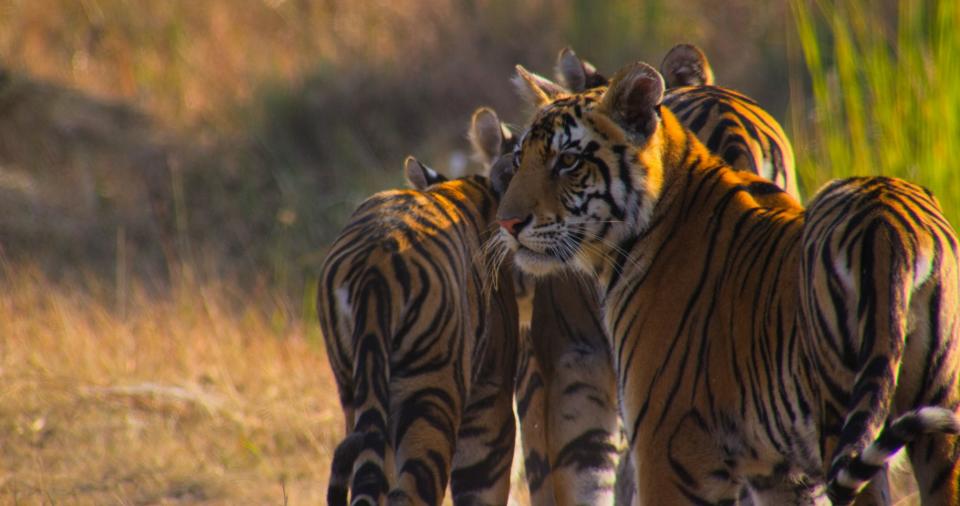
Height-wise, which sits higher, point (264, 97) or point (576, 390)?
point (264, 97)

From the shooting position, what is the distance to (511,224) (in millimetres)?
3938

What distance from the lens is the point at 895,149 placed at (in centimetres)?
596

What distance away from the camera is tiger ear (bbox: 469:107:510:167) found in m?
5.27

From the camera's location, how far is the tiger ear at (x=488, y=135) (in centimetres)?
527

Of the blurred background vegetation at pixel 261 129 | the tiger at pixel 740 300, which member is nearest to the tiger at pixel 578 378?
the tiger at pixel 740 300

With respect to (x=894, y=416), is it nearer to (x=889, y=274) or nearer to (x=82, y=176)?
(x=889, y=274)

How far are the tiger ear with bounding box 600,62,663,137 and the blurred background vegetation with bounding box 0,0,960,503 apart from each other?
223 cm

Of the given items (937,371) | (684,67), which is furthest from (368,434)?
(684,67)

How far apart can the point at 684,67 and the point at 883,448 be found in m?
2.69

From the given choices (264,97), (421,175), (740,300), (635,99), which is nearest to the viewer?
(740,300)

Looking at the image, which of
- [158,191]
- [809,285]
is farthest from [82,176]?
[809,285]

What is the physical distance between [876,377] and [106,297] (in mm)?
5584

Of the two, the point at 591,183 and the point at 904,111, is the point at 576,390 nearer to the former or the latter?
the point at 591,183

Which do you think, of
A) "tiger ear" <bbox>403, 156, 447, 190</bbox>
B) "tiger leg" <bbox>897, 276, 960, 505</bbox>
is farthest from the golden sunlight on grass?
"tiger leg" <bbox>897, 276, 960, 505</bbox>
